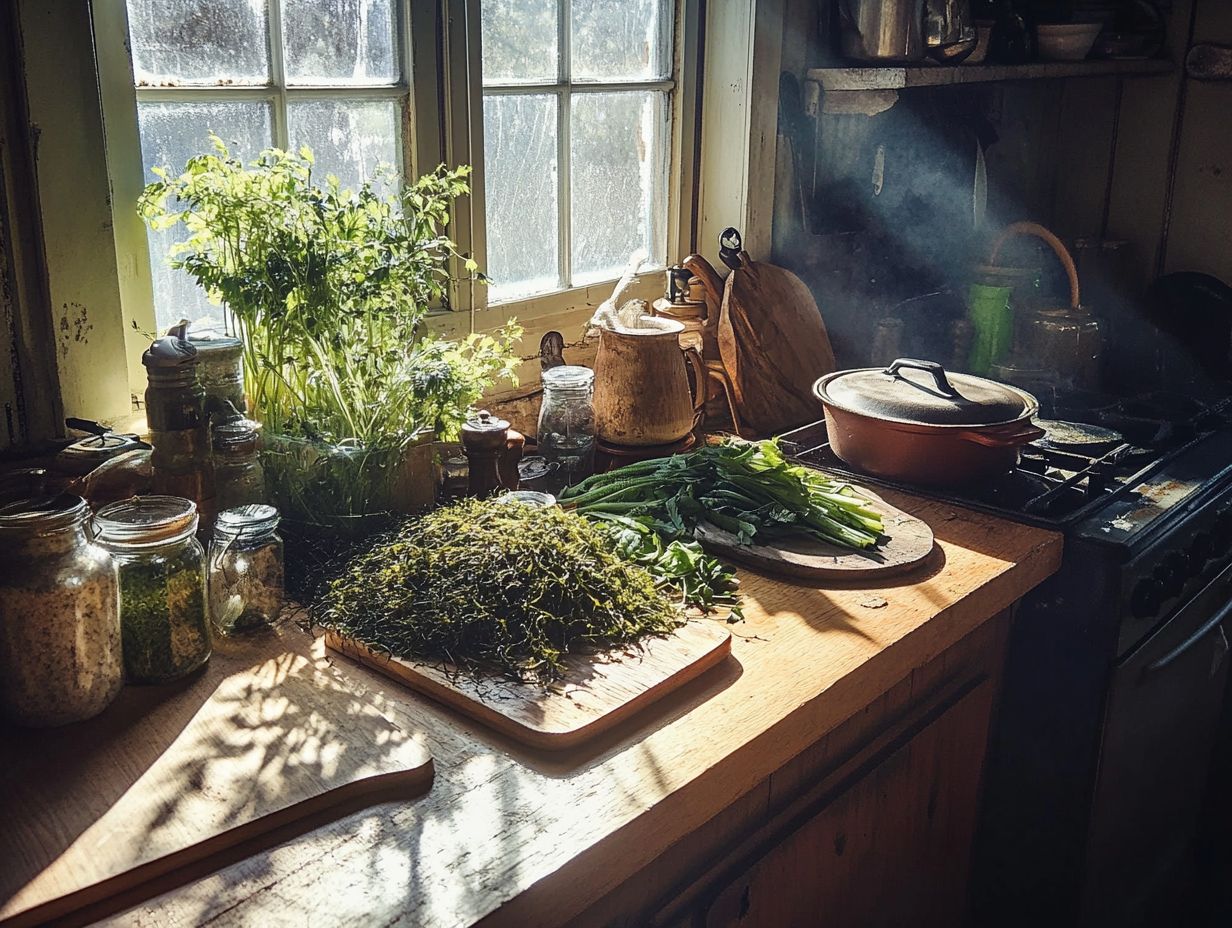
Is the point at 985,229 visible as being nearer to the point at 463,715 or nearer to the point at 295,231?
the point at 295,231

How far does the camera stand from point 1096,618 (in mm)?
1669

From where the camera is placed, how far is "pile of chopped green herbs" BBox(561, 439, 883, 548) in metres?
1.56

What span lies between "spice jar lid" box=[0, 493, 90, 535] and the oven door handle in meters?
1.50

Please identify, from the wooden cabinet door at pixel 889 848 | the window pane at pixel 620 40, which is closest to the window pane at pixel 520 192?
the window pane at pixel 620 40

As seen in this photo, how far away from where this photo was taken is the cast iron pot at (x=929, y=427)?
1708 millimetres

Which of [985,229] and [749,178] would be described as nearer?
[749,178]

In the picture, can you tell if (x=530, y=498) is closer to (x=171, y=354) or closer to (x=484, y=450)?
(x=484, y=450)

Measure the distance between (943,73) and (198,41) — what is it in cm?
138

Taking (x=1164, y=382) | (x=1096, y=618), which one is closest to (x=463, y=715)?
(x=1096, y=618)

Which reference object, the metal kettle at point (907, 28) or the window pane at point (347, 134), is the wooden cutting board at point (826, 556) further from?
the metal kettle at point (907, 28)

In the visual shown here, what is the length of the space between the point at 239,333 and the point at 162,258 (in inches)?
6.6

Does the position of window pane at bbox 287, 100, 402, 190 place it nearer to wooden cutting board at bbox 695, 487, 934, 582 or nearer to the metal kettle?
wooden cutting board at bbox 695, 487, 934, 582

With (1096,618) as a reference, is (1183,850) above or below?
below

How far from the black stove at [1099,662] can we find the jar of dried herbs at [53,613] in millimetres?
1153
